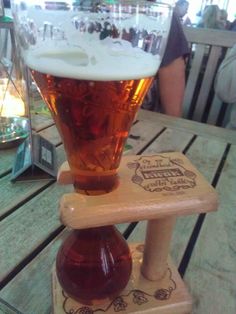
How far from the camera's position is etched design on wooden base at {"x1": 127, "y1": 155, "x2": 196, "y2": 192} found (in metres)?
0.36

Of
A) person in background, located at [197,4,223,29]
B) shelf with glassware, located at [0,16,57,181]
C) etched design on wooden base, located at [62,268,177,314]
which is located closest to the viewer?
etched design on wooden base, located at [62,268,177,314]

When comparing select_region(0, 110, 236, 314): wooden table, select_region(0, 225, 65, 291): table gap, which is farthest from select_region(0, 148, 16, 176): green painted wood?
select_region(0, 225, 65, 291): table gap

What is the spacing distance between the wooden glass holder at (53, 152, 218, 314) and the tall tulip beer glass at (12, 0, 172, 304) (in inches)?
1.5

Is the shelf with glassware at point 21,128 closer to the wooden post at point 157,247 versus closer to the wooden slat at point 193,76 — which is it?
the wooden post at point 157,247

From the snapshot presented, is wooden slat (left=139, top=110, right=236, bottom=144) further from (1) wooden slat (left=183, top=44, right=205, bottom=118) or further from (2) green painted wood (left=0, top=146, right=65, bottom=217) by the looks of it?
(1) wooden slat (left=183, top=44, right=205, bottom=118)

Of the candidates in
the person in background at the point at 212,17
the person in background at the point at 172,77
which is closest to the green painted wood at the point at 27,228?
the person in background at the point at 172,77

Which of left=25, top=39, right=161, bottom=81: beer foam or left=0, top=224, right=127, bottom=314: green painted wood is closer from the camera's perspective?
left=25, top=39, right=161, bottom=81: beer foam

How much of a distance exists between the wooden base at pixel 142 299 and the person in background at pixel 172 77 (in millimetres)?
1196

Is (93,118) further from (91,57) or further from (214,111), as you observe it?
(214,111)

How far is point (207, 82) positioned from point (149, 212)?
153 centimetres

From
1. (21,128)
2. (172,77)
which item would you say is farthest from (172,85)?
(21,128)

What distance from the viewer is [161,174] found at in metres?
0.38

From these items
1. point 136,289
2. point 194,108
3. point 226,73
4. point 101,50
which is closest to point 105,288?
point 136,289

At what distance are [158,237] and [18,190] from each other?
343 millimetres
